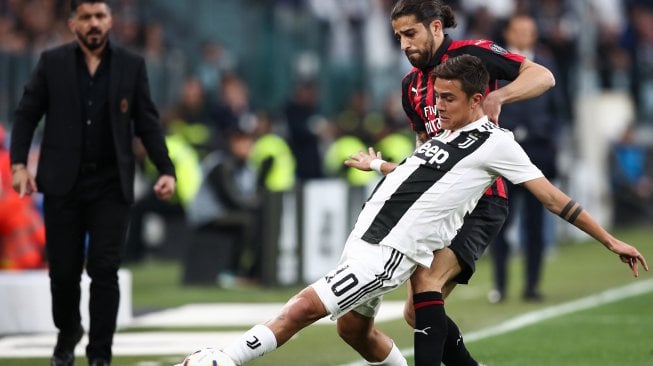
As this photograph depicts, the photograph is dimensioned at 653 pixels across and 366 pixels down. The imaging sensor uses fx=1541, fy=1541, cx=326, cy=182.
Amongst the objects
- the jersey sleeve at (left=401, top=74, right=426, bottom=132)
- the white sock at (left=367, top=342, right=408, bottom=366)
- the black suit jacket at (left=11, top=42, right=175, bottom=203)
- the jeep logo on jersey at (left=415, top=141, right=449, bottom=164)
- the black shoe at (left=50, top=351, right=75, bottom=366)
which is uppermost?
the jersey sleeve at (left=401, top=74, right=426, bottom=132)

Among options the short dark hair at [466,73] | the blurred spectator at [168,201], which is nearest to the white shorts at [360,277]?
the short dark hair at [466,73]

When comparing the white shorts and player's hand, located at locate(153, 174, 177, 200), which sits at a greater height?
the white shorts

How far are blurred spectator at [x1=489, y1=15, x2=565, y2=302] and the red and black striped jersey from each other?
17.3 feet

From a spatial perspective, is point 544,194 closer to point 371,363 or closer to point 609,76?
point 371,363

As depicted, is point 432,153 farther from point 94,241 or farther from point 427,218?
point 94,241

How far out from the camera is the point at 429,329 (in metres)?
7.52

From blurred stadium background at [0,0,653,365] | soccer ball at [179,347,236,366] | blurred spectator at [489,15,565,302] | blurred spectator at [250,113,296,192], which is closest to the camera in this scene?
soccer ball at [179,347,236,366]

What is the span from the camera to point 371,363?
809 cm

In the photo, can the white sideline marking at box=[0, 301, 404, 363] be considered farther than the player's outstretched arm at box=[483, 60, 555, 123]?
Yes

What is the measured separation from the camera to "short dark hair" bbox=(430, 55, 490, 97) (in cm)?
750

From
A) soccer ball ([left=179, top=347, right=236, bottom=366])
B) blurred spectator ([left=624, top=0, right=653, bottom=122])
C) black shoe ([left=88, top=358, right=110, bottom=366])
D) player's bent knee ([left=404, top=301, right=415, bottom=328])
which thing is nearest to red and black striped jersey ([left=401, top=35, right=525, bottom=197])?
player's bent knee ([left=404, top=301, right=415, bottom=328])

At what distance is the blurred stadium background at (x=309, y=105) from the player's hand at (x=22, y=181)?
4.47m

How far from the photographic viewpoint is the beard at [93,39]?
8992 millimetres

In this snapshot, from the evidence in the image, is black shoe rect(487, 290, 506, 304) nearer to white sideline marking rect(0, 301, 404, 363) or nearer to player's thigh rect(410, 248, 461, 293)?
white sideline marking rect(0, 301, 404, 363)
